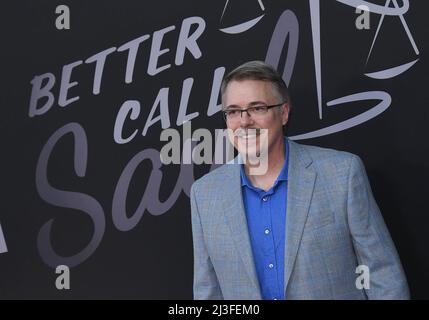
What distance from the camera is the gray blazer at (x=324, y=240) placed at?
79.3 inches

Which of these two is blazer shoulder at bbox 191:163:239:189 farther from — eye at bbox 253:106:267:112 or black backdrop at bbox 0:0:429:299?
black backdrop at bbox 0:0:429:299

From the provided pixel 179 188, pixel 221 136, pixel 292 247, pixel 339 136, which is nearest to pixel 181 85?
pixel 221 136

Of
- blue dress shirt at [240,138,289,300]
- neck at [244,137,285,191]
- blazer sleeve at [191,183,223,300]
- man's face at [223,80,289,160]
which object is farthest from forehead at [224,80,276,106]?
blazer sleeve at [191,183,223,300]

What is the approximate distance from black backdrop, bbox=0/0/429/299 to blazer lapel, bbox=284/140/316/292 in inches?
17.7

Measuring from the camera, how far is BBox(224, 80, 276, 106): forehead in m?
2.08

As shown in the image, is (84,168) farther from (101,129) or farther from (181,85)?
(181,85)

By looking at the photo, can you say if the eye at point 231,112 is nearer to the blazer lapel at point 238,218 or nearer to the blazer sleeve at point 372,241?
the blazer lapel at point 238,218

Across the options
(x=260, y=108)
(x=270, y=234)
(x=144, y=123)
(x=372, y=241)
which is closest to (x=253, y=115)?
(x=260, y=108)

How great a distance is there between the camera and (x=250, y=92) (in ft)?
6.83

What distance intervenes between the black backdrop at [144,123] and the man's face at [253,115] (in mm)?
473

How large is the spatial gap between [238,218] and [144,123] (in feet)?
2.49

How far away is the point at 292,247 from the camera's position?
2025mm

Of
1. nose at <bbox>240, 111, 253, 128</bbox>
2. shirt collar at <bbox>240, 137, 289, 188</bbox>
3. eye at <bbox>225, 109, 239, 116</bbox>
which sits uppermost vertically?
eye at <bbox>225, 109, 239, 116</bbox>

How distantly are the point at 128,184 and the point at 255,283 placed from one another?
850 mm
